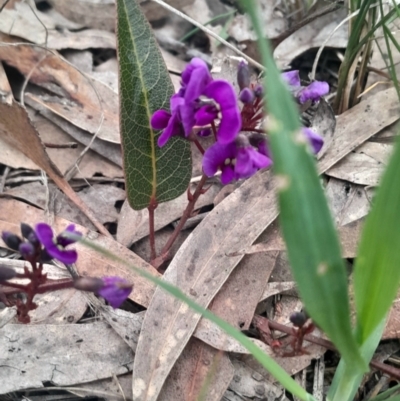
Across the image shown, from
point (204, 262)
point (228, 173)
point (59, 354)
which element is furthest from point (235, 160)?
point (59, 354)

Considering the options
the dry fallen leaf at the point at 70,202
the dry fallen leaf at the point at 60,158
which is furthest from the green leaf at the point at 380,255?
the dry fallen leaf at the point at 60,158

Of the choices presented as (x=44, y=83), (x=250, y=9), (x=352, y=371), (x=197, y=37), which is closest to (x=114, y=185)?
(x=44, y=83)

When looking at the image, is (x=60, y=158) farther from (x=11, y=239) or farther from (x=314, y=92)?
(x=314, y=92)

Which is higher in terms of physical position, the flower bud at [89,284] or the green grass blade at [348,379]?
the flower bud at [89,284]

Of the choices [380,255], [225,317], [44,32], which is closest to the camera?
[380,255]

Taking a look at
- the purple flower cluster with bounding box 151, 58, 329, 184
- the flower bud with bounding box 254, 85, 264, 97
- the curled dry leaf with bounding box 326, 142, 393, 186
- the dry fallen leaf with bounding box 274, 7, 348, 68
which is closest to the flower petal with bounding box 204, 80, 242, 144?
the purple flower cluster with bounding box 151, 58, 329, 184

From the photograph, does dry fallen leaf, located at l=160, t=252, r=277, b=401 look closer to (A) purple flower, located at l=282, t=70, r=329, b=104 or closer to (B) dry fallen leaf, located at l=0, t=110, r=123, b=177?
(A) purple flower, located at l=282, t=70, r=329, b=104

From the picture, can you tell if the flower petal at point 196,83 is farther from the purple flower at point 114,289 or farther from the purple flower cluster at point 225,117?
the purple flower at point 114,289
